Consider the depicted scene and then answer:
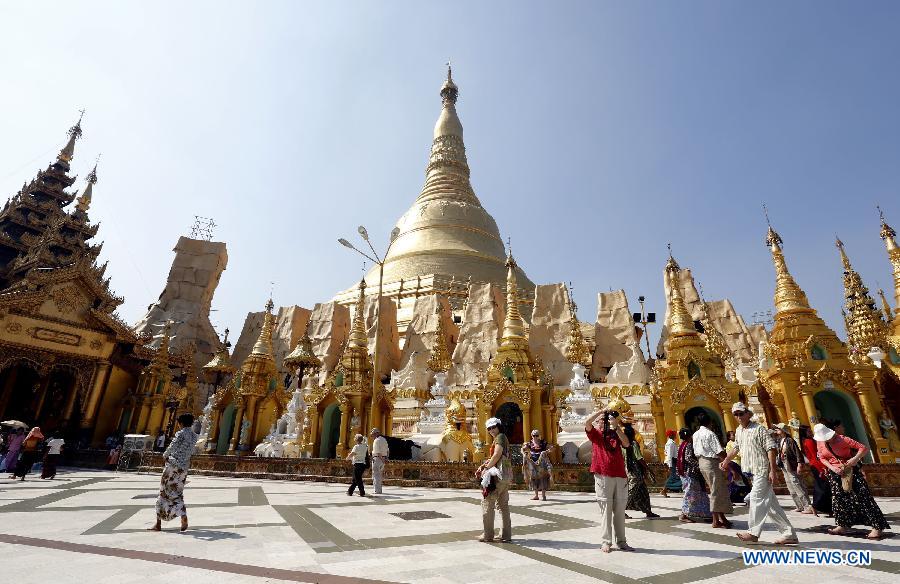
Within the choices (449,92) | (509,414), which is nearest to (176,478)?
(509,414)

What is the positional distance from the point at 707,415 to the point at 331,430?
13.8 meters

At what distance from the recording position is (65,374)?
77.6 feet

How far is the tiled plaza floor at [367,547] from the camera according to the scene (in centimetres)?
350

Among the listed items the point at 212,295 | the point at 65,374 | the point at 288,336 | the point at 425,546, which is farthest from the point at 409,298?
the point at 425,546

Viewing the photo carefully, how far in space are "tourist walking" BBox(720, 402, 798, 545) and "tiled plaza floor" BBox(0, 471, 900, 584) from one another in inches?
13.5

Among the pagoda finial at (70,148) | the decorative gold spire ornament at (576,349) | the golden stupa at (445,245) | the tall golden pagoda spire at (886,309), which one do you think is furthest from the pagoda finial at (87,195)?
the tall golden pagoda spire at (886,309)

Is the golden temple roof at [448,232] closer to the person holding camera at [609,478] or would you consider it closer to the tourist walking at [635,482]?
Answer: the tourist walking at [635,482]

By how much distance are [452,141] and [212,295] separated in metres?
33.3

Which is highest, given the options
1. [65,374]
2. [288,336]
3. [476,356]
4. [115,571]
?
[288,336]

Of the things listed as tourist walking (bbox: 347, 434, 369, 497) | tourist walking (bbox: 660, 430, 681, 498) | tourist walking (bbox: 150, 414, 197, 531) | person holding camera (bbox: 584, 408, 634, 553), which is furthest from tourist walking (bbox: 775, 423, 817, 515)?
tourist walking (bbox: 150, 414, 197, 531)

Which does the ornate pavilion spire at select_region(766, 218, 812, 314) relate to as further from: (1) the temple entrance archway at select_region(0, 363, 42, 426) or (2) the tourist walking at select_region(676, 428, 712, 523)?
(1) the temple entrance archway at select_region(0, 363, 42, 426)

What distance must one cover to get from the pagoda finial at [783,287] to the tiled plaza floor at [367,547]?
1240 centimetres

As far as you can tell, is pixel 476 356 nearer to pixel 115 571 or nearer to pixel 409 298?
pixel 409 298

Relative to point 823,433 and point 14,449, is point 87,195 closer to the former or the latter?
point 14,449
